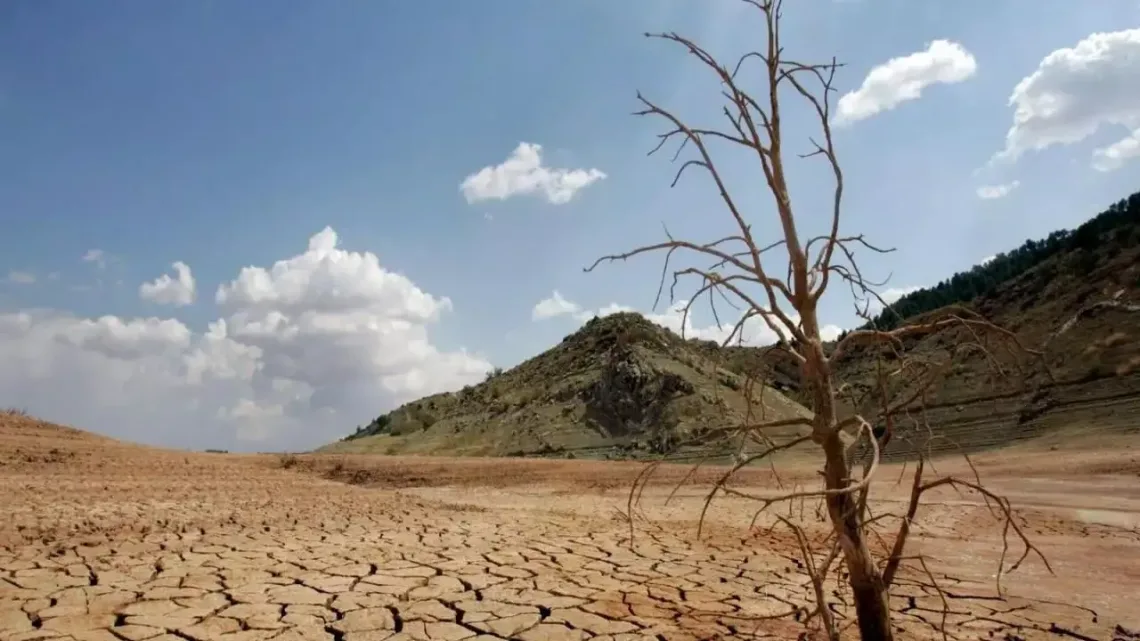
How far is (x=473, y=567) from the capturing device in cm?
478

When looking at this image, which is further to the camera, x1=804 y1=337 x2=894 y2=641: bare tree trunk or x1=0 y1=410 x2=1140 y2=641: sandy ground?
x1=0 y1=410 x2=1140 y2=641: sandy ground

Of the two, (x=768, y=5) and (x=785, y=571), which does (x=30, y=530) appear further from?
(x=768, y=5)

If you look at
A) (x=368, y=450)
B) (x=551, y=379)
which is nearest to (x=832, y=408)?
(x=368, y=450)

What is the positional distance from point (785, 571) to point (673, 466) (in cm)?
1002

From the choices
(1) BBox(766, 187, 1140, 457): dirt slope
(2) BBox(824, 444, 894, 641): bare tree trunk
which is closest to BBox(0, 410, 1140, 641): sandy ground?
(2) BBox(824, 444, 894, 641): bare tree trunk

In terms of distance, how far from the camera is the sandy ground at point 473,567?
139 inches

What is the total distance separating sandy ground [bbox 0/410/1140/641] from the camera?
3.54 m

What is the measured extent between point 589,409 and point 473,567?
17005mm

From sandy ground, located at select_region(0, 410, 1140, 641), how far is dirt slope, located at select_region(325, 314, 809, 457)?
1044 cm

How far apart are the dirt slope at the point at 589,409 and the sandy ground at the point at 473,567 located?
411 inches

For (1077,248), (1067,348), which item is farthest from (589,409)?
(1077,248)

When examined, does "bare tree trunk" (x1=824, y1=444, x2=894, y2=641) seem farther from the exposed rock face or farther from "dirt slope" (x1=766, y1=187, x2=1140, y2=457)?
the exposed rock face

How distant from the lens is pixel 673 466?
14664mm

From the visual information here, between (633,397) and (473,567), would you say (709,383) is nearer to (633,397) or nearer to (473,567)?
(633,397)
